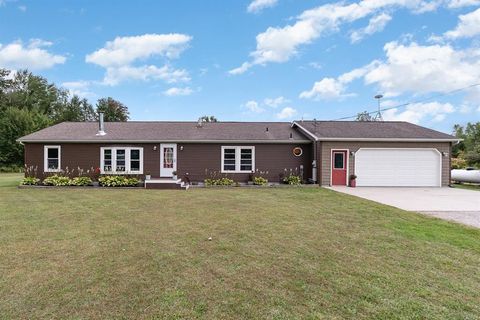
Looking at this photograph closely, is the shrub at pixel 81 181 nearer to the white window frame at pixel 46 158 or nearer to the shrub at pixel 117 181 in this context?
the shrub at pixel 117 181

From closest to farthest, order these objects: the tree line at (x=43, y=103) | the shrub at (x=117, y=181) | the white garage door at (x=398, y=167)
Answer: the shrub at (x=117, y=181) < the white garage door at (x=398, y=167) < the tree line at (x=43, y=103)

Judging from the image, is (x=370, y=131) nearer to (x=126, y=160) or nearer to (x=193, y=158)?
(x=193, y=158)

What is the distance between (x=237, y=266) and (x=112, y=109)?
48.6 meters

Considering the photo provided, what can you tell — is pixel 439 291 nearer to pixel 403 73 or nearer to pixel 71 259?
pixel 71 259

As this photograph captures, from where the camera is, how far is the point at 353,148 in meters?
14.8

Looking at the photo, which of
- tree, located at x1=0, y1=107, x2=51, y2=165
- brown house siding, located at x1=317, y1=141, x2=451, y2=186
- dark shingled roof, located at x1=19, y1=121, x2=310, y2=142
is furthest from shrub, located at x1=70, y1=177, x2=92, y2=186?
tree, located at x1=0, y1=107, x2=51, y2=165

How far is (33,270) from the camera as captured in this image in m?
3.83

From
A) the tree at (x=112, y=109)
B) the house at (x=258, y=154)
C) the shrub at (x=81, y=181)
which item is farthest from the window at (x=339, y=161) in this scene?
the tree at (x=112, y=109)

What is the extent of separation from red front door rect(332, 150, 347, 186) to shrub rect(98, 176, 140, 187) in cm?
997

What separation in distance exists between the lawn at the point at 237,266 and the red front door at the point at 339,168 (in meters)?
7.46

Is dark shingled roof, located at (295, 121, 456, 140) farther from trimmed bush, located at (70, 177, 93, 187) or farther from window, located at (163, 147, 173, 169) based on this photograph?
trimmed bush, located at (70, 177, 93, 187)

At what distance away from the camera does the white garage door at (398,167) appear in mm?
14820

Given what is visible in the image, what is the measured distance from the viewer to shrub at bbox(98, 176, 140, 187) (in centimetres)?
1397

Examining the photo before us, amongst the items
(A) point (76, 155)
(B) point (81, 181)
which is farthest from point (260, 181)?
(A) point (76, 155)
